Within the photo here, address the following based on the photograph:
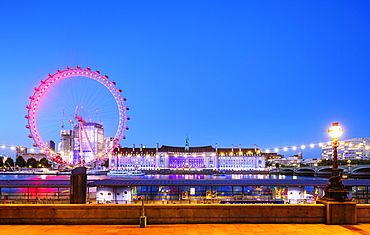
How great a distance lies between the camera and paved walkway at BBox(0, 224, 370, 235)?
1334 centimetres

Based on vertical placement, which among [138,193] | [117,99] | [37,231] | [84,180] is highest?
[117,99]

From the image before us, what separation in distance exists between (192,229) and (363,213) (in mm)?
7582

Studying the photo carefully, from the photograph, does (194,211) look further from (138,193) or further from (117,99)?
(117,99)

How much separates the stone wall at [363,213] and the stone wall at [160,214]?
1.60 m

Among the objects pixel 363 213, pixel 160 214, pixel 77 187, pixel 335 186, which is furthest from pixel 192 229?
pixel 363 213

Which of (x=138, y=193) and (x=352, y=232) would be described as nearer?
(x=352, y=232)

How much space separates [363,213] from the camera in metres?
15.0

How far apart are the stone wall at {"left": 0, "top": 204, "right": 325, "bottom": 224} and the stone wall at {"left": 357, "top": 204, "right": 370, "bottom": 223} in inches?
63.1

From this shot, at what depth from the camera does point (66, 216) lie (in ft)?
48.1

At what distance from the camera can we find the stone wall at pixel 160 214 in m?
14.7

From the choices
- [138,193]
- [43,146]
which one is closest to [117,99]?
[43,146]

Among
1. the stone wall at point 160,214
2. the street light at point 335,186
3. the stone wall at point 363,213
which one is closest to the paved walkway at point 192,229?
the stone wall at point 160,214

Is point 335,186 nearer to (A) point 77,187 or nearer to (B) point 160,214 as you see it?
(B) point 160,214

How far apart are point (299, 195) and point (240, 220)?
89.1ft
